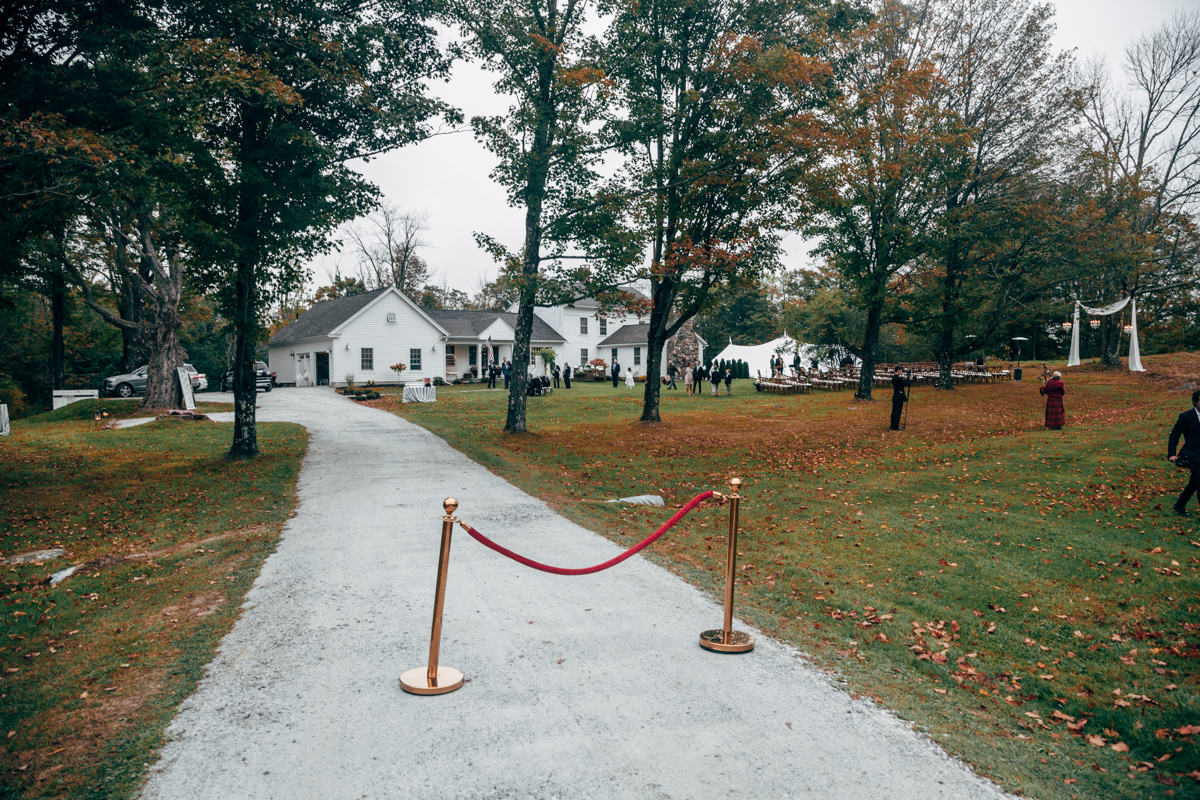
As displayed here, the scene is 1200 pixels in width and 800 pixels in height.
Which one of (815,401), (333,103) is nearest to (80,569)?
(333,103)

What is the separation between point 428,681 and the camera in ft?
14.4

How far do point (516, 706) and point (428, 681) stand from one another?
2.15 ft

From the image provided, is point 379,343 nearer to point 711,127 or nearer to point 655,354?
point 655,354

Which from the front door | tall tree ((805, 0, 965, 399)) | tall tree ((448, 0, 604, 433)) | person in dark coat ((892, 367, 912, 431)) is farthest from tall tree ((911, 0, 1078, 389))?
the front door

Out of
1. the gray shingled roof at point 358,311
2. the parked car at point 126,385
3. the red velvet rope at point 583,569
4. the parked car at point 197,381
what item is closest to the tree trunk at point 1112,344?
the gray shingled roof at point 358,311

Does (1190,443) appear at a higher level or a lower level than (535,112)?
lower

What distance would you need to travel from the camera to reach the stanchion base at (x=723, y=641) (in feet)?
16.7

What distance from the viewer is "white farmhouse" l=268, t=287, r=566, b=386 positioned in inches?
1580

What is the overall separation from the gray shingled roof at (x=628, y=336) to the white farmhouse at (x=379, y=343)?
7207mm

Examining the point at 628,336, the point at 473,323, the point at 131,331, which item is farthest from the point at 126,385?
the point at 628,336

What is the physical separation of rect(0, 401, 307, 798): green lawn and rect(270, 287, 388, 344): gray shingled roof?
27193 millimetres

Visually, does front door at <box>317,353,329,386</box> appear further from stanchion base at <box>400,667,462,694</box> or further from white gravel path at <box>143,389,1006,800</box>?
stanchion base at <box>400,667,462,694</box>

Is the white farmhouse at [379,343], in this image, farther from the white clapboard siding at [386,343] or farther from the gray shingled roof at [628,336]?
the gray shingled roof at [628,336]

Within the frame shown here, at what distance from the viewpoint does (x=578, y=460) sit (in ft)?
49.8
